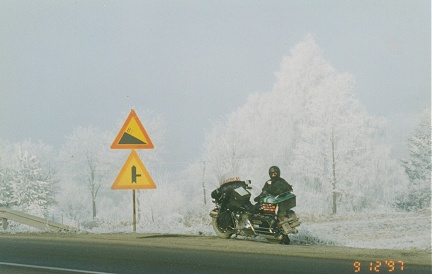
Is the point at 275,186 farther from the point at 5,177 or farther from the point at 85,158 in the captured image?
the point at 5,177

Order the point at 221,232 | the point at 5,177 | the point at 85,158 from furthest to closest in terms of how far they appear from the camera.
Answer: the point at 5,177 < the point at 85,158 < the point at 221,232

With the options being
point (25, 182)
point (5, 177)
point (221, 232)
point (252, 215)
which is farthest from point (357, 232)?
point (5, 177)

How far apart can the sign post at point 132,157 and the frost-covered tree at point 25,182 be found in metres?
48.6

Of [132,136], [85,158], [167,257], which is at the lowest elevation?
[167,257]

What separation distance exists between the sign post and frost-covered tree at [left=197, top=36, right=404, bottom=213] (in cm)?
2703

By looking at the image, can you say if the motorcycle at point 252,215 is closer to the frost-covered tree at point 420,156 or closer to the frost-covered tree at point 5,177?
the frost-covered tree at point 420,156

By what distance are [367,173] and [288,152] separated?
6304 mm

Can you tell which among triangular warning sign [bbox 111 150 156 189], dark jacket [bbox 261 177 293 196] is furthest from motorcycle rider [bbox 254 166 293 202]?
triangular warning sign [bbox 111 150 156 189]

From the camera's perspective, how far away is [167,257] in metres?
10.3

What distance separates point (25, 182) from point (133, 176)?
49184 millimetres

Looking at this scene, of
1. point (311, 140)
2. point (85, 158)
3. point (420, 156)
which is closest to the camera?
point (311, 140)

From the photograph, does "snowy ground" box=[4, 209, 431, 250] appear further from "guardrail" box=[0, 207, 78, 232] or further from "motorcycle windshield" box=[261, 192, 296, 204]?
"motorcycle windshield" box=[261, 192, 296, 204]

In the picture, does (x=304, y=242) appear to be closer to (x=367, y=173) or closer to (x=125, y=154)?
(x=367, y=173)

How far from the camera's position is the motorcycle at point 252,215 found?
1338 centimetres
